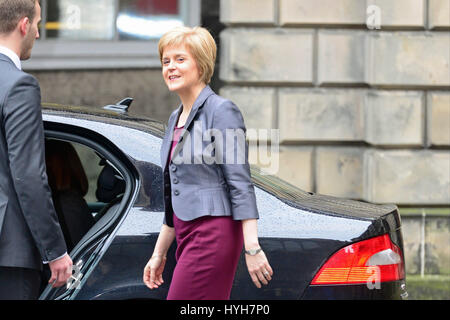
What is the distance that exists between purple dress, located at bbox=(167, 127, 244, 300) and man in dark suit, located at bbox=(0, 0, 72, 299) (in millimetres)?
421

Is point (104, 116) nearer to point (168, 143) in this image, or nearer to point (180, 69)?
point (168, 143)

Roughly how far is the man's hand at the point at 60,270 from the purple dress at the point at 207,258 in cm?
38

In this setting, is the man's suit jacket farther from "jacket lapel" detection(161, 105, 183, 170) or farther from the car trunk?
the car trunk

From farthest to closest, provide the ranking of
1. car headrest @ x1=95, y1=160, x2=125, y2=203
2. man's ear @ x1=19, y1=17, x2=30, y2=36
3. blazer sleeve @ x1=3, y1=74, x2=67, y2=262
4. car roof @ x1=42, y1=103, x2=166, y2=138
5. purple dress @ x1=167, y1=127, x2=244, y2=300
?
car headrest @ x1=95, y1=160, x2=125, y2=203, car roof @ x1=42, y1=103, x2=166, y2=138, man's ear @ x1=19, y1=17, x2=30, y2=36, purple dress @ x1=167, y1=127, x2=244, y2=300, blazer sleeve @ x1=3, y1=74, x2=67, y2=262

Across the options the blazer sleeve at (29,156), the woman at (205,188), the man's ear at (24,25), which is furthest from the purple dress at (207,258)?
the man's ear at (24,25)

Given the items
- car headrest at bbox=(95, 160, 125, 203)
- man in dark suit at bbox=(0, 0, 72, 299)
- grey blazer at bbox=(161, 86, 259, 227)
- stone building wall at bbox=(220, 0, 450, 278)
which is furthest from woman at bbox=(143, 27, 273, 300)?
stone building wall at bbox=(220, 0, 450, 278)

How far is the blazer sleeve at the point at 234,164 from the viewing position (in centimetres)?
283

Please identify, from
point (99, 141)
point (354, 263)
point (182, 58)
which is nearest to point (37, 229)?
point (99, 141)

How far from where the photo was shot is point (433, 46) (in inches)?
285

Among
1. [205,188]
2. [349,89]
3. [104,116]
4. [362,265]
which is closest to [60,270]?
[205,188]

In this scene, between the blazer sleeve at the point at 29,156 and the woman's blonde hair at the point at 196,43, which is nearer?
the blazer sleeve at the point at 29,156

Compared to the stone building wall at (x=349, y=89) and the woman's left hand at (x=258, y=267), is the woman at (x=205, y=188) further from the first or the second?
the stone building wall at (x=349, y=89)

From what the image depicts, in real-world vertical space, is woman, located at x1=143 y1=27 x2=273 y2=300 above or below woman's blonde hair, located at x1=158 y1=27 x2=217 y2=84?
below

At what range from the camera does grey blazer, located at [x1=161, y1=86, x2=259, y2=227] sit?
284cm
